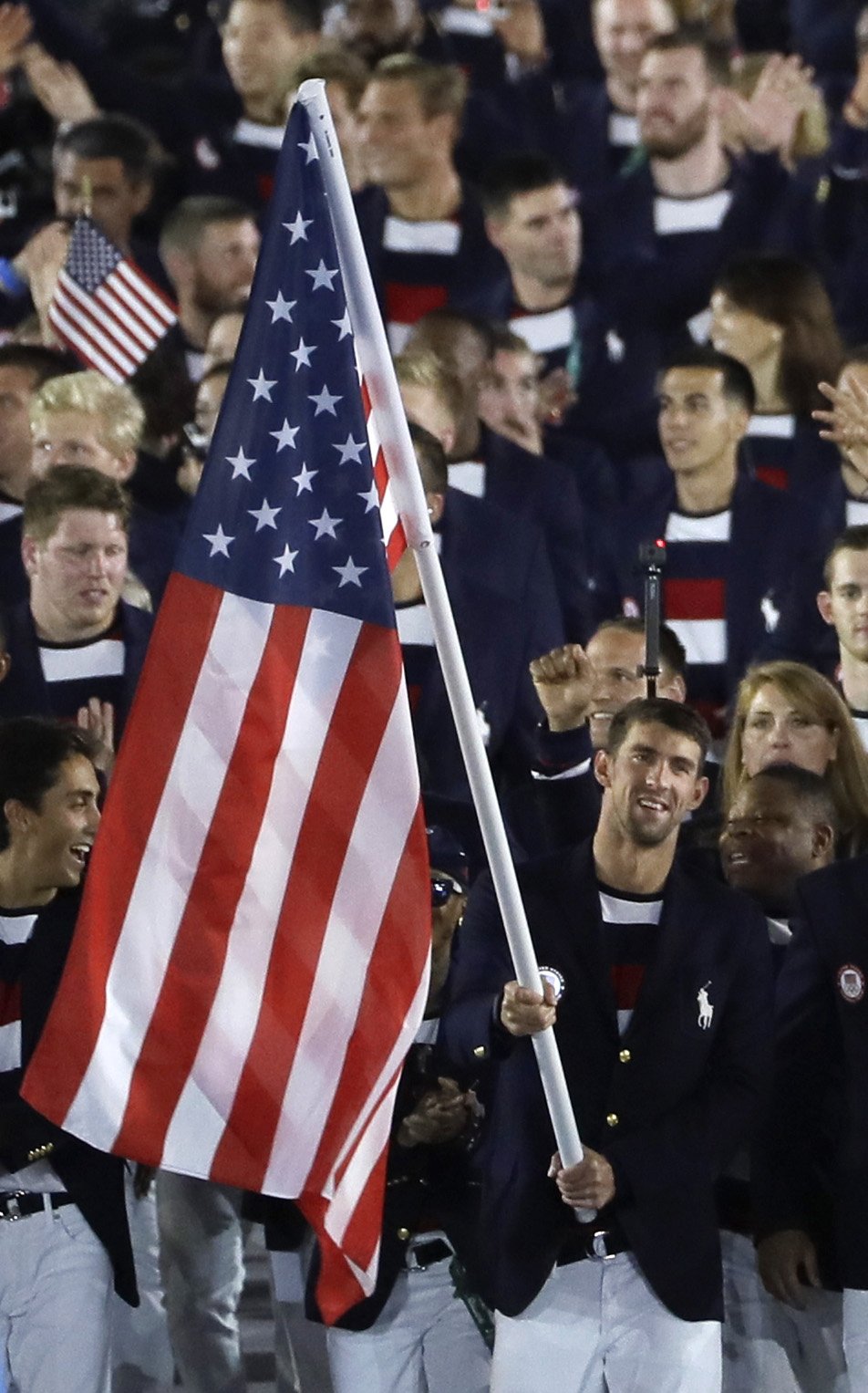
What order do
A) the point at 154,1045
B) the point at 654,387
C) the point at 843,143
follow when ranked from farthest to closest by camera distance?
the point at 843,143 → the point at 654,387 → the point at 154,1045

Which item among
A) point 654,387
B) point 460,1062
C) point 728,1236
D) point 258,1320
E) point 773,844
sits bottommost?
point 258,1320

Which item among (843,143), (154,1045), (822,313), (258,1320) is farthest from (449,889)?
(843,143)

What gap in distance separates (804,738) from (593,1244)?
1.74 m

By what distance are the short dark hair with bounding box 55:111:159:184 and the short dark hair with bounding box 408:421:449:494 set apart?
11.7 feet

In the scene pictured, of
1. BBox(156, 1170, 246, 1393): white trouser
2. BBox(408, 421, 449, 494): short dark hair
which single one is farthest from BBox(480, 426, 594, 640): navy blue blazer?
BBox(156, 1170, 246, 1393): white trouser

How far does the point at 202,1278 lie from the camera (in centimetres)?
708

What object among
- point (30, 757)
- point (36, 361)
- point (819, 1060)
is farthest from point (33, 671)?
point (819, 1060)

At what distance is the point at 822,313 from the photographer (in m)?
→ 10.0

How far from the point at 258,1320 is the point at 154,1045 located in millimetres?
3444

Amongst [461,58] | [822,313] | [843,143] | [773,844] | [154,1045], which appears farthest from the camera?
[461,58]

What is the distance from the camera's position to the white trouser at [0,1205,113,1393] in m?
5.83

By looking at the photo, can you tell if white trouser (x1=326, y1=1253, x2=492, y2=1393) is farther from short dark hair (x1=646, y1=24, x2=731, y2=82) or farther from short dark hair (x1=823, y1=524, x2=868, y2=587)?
short dark hair (x1=646, y1=24, x2=731, y2=82)

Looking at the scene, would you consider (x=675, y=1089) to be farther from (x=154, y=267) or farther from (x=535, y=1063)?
(x=154, y=267)

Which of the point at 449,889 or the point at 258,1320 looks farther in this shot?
the point at 258,1320
